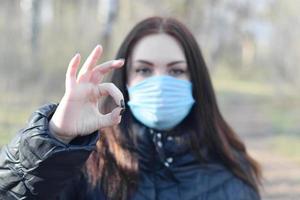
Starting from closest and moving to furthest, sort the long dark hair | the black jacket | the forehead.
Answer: the black jacket < the long dark hair < the forehead

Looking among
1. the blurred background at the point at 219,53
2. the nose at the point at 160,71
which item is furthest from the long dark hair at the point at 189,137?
the blurred background at the point at 219,53

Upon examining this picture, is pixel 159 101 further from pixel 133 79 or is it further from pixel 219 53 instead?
pixel 219 53

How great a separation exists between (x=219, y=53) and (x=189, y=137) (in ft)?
77.0

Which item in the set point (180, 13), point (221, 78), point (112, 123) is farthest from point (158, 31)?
point (221, 78)

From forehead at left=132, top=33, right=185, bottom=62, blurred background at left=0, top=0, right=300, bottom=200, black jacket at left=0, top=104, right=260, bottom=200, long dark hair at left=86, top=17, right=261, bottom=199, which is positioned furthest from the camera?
blurred background at left=0, top=0, right=300, bottom=200

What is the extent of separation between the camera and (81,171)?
95.1 inches

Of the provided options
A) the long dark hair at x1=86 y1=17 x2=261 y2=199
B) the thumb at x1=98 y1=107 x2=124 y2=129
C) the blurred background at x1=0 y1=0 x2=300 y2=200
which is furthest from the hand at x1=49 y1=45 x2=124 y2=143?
the blurred background at x1=0 y1=0 x2=300 y2=200

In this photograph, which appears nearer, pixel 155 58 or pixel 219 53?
pixel 155 58

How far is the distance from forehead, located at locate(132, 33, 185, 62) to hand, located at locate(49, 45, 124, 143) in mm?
660

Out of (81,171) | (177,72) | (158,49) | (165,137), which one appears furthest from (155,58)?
(81,171)

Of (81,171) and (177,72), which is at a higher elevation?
(177,72)

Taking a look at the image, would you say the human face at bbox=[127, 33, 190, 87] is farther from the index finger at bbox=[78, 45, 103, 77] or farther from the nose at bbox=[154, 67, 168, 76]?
the index finger at bbox=[78, 45, 103, 77]

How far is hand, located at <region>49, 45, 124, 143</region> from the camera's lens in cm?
194

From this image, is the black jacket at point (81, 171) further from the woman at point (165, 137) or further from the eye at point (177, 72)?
the eye at point (177, 72)
